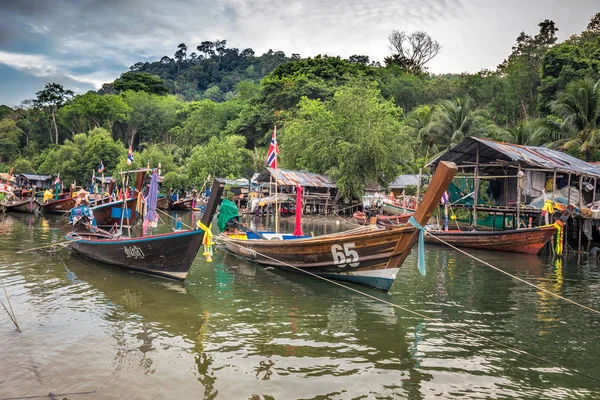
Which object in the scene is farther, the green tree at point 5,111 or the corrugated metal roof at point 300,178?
the green tree at point 5,111

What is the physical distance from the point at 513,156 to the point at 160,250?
15.5 m

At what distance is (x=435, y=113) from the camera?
3822cm

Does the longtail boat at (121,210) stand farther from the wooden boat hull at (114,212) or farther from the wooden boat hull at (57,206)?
the wooden boat hull at (57,206)

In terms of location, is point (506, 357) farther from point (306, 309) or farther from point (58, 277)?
point (58, 277)

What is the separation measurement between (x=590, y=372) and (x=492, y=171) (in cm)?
1893

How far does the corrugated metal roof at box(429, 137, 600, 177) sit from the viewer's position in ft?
62.6

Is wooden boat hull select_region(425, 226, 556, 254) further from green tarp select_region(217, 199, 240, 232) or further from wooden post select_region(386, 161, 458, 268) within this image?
green tarp select_region(217, 199, 240, 232)

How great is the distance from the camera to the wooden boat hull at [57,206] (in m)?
31.0

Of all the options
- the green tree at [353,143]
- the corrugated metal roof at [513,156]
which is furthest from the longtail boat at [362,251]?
the green tree at [353,143]

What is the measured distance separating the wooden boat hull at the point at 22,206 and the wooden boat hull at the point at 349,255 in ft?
88.6

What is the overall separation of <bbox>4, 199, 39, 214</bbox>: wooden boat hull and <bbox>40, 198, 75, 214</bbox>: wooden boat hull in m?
1.26

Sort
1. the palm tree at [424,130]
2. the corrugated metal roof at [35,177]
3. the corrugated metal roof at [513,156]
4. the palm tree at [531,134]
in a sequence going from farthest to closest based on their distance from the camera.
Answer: the corrugated metal roof at [35,177], the palm tree at [424,130], the palm tree at [531,134], the corrugated metal roof at [513,156]

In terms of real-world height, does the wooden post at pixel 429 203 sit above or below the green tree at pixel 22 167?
below

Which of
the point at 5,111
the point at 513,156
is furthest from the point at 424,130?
the point at 5,111
